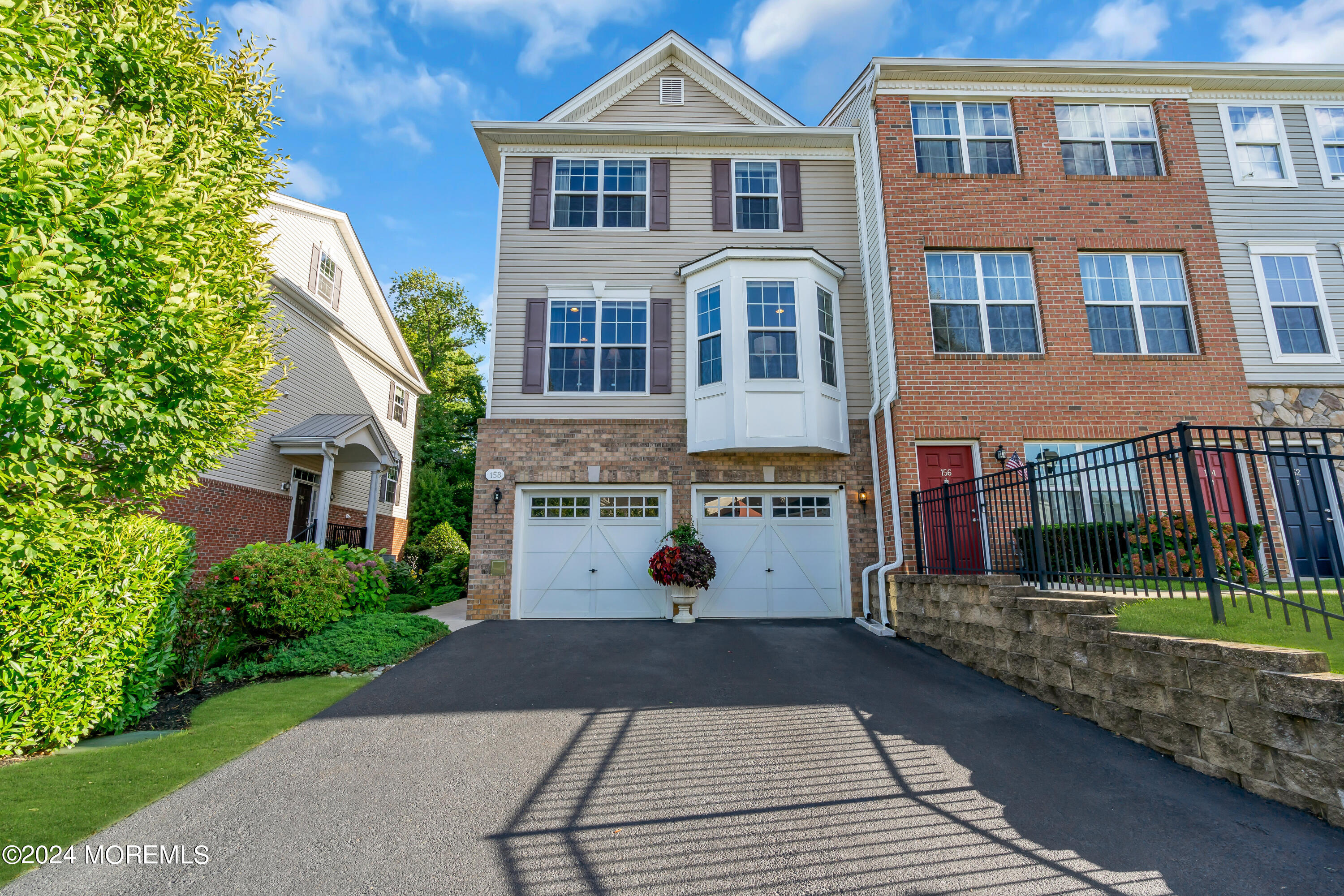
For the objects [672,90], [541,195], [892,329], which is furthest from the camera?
[672,90]

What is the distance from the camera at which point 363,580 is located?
862cm

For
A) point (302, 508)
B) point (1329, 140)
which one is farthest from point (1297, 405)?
point (302, 508)

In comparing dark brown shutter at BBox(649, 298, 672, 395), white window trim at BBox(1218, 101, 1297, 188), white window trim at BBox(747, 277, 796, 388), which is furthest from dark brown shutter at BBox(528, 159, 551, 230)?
white window trim at BBox(1218, 101, 1297, 188)

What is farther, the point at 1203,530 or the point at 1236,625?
the point at 1203,530

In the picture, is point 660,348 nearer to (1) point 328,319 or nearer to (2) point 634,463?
(2) point 634,463

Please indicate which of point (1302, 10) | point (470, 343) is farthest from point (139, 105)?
point (470, 343)

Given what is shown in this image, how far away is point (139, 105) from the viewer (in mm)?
5113

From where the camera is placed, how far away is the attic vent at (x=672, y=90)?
471 inches

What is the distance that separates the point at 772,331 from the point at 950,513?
13.6ft

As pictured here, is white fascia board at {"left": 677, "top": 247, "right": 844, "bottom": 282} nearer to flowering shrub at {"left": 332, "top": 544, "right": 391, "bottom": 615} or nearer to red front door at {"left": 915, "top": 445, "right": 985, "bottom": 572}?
red front door at {"left": 915, "top": 445, "right": 985, "bottom": 572}

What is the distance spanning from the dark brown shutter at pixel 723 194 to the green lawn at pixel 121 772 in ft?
31.8

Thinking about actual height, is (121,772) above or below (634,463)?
below

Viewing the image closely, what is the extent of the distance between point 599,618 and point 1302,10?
48.7ft

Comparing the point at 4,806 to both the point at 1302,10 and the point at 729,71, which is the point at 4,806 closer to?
the point at 729,71
